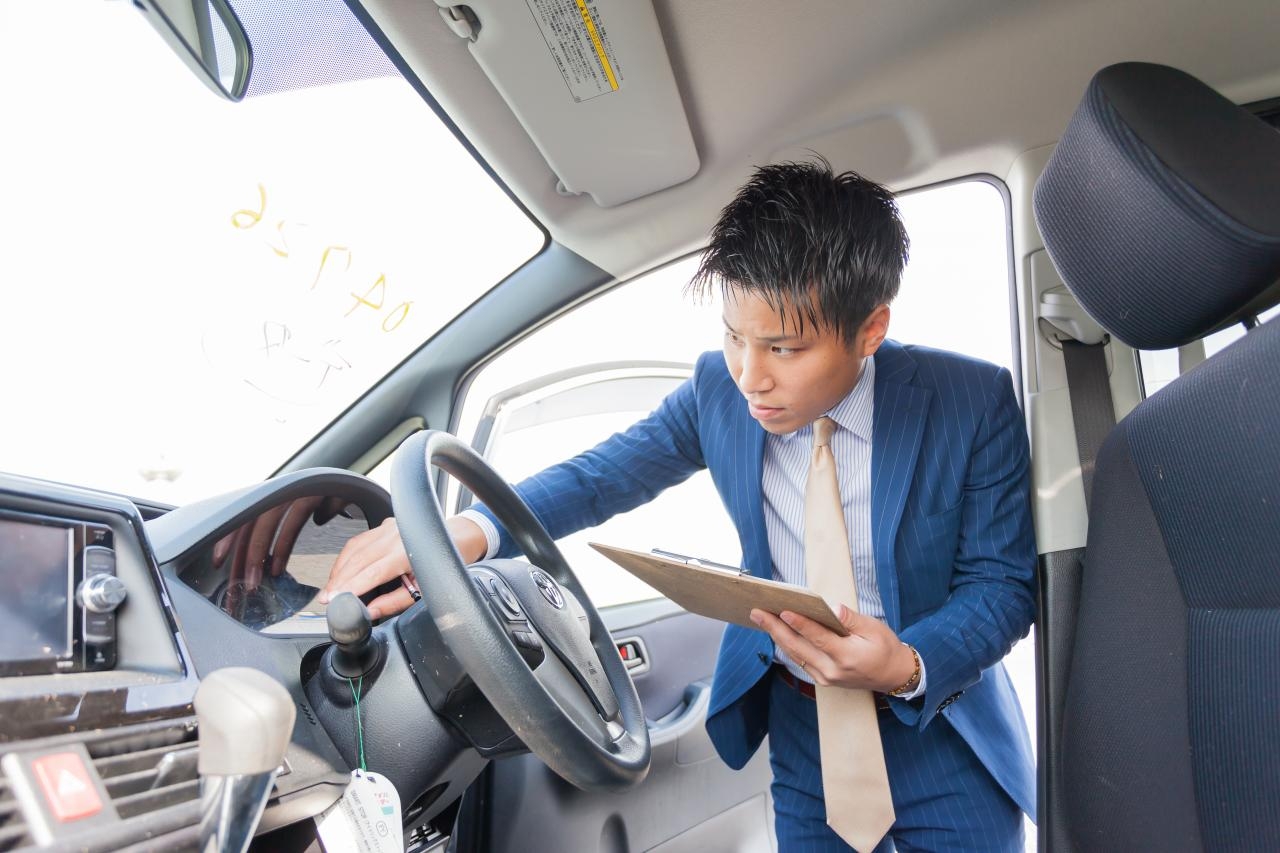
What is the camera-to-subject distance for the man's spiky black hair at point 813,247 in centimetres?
129

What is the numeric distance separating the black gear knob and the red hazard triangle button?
30 centimetres

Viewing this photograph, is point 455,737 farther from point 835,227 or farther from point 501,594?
point 835,227

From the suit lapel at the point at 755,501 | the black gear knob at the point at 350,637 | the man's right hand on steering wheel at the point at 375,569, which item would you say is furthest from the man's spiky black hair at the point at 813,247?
the black gear knob at the point at 350,637

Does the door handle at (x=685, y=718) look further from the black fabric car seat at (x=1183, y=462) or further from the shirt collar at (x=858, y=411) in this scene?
the black fabric car seat at (x=1183, y=462)

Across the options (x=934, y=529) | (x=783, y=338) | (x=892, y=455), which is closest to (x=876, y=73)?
(x=783, y=338)

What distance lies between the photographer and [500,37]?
4.04 feet

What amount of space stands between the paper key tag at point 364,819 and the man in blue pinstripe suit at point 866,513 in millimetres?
320

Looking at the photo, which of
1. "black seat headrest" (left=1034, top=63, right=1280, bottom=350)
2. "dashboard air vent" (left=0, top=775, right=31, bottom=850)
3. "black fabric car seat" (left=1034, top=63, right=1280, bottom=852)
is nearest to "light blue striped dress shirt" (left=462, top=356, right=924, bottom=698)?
"black fabric car seat" (left=1034, top=63, right=1280, bottom=852)

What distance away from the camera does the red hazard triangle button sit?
22.9 inches

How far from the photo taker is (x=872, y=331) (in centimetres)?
137

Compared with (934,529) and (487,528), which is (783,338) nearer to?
(934,529)

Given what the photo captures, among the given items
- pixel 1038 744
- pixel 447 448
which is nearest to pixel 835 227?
pixel 447 448

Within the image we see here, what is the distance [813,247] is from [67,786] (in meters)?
1.08

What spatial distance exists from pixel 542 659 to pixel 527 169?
908 mm
